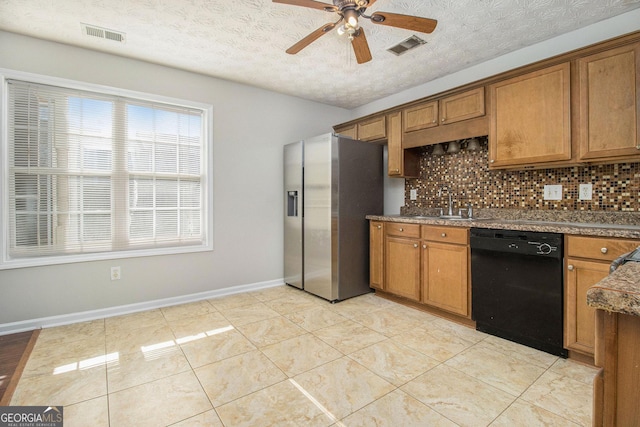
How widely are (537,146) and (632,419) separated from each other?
7.55ft

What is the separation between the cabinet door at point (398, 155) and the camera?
11.3 feet

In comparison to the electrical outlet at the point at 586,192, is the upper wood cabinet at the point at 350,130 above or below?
above

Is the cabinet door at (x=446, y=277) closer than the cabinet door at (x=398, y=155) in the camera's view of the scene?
Yes

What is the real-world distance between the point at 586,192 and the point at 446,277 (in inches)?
49.8

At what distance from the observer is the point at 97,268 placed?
284 centimetres

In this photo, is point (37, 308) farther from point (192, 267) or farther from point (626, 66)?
point (626, 66)

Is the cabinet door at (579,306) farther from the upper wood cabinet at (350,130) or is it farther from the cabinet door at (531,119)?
the upper wood cabinet at (350,130)

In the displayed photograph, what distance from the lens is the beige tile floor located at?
1565 mm

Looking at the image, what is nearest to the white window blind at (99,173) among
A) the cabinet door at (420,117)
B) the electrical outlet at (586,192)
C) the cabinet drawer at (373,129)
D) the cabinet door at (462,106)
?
the cabinet drawer at (373,129)

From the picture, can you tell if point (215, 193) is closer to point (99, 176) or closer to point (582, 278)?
point (99, 176)

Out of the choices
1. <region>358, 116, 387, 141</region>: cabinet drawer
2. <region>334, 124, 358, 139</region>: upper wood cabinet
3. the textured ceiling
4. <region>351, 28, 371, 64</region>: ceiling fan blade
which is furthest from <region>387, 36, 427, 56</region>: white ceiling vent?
<region>334, 124, 358, 139</region>: upper wood cabinet

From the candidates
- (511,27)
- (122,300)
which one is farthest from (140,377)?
(511,27)

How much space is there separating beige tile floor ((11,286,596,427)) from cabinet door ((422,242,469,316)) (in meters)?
0.19

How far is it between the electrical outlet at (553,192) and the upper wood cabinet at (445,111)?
85cm
